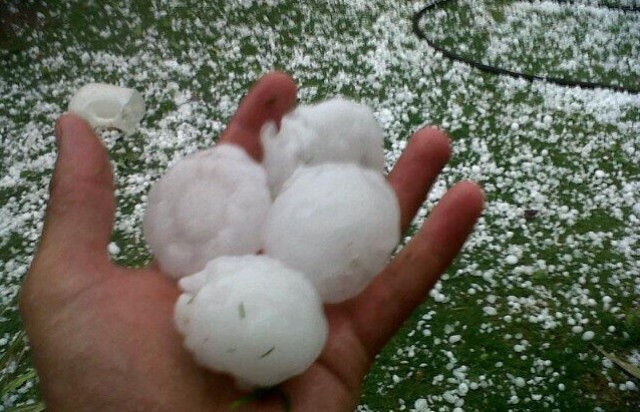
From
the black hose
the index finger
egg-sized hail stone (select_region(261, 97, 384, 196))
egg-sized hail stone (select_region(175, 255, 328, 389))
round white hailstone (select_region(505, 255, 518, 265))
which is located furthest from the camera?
the black hose

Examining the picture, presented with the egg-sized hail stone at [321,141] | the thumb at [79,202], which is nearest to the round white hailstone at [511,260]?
the egg-sized hail stone at [321,141]

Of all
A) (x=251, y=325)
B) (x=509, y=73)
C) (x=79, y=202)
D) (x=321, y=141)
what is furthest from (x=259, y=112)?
(x=509, y=73)

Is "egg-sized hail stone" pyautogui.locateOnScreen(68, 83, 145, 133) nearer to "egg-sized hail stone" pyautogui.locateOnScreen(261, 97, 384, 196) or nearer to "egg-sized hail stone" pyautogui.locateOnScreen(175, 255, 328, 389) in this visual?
"egg-sized hail stone" pyautogui.locateOnScreen(261, 97, 384, 196)

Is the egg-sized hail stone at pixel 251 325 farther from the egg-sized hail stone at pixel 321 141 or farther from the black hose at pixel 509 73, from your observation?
the black hose at pixel 509 73

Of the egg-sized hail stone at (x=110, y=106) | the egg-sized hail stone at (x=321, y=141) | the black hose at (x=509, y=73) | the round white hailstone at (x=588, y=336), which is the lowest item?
the egg-sized hail stone at (x=321, y=141)

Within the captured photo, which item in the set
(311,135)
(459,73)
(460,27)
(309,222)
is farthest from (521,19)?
(309,222)

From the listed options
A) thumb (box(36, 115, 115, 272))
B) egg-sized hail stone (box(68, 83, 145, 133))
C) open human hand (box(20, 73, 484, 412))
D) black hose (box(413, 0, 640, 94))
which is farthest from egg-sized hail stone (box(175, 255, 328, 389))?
black hose (box(413, 0, 640, 94))
